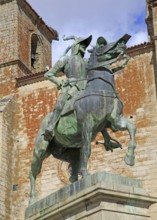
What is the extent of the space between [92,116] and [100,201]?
121 centimetres

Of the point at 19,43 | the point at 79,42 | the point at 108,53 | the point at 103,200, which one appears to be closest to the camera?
the point at 103,200

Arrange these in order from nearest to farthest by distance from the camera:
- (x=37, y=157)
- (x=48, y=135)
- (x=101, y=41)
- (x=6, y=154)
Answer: (x=101, y=41)
(x=48, y=135)
(x=37, y=157)
(x=6, y=154)

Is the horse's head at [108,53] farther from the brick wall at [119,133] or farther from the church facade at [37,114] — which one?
the brick wall at [119,133]

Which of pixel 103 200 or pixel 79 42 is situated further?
pixel 79 42

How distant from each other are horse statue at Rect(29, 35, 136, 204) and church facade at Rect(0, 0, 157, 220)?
8042 millimetres

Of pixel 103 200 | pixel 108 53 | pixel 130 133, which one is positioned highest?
pixel 108 53

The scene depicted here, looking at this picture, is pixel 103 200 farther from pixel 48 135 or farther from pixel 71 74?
pixel 71 74

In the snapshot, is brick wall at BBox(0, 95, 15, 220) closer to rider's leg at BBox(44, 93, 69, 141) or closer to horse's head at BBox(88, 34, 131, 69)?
rider's leg at BBox(44, 93, 69, 141)

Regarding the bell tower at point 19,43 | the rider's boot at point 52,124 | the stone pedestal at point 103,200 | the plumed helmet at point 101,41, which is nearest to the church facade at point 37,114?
the bell tower at point 19,43

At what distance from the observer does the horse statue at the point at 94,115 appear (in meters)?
6.68

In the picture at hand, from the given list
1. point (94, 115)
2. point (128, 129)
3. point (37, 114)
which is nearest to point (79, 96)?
point (94, 115)

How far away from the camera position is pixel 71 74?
7.40m

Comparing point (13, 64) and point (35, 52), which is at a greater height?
point (35, 52)

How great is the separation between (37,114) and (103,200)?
39.1 feet
